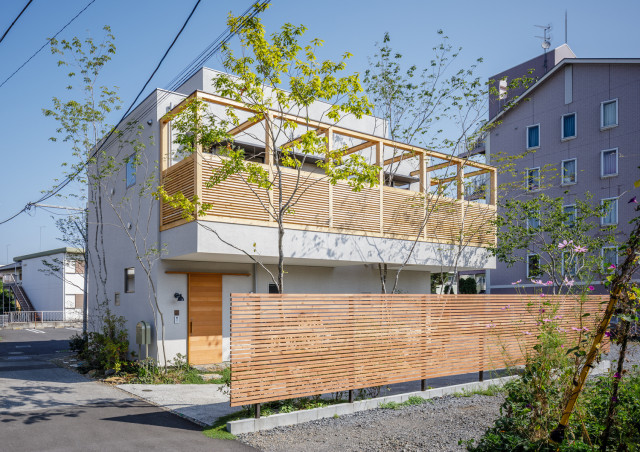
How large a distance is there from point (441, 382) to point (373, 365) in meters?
2.86

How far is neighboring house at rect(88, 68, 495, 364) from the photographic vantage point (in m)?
11.3

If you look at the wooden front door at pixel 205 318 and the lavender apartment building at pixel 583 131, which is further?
the lavender apartment building at pixel 583 131

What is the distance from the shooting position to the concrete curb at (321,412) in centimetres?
729

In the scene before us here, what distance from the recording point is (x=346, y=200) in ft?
43.3

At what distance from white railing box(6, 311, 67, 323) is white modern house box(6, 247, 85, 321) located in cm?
6

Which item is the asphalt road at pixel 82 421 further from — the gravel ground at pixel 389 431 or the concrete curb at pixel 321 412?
the gravel ground at pixel 389 431

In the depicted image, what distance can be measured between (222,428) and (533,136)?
82.4ft

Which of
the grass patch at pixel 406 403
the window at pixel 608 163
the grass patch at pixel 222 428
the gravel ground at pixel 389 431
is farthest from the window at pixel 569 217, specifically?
the grass patch at pixel 222 428

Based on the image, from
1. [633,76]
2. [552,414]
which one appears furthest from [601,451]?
[633,76]

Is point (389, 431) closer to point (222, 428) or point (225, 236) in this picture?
point (222, 428)

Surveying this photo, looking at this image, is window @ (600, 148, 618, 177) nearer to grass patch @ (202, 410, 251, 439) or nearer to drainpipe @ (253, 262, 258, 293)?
drainpipe @ (253, 262, 258, 293)

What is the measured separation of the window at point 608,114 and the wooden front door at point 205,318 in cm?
2023

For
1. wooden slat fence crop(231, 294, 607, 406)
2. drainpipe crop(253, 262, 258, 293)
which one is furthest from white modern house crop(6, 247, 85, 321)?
wooden slat fence crop(231, 294, 607, 406)

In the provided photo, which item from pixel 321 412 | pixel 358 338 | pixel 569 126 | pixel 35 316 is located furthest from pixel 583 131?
pixel 35 316
